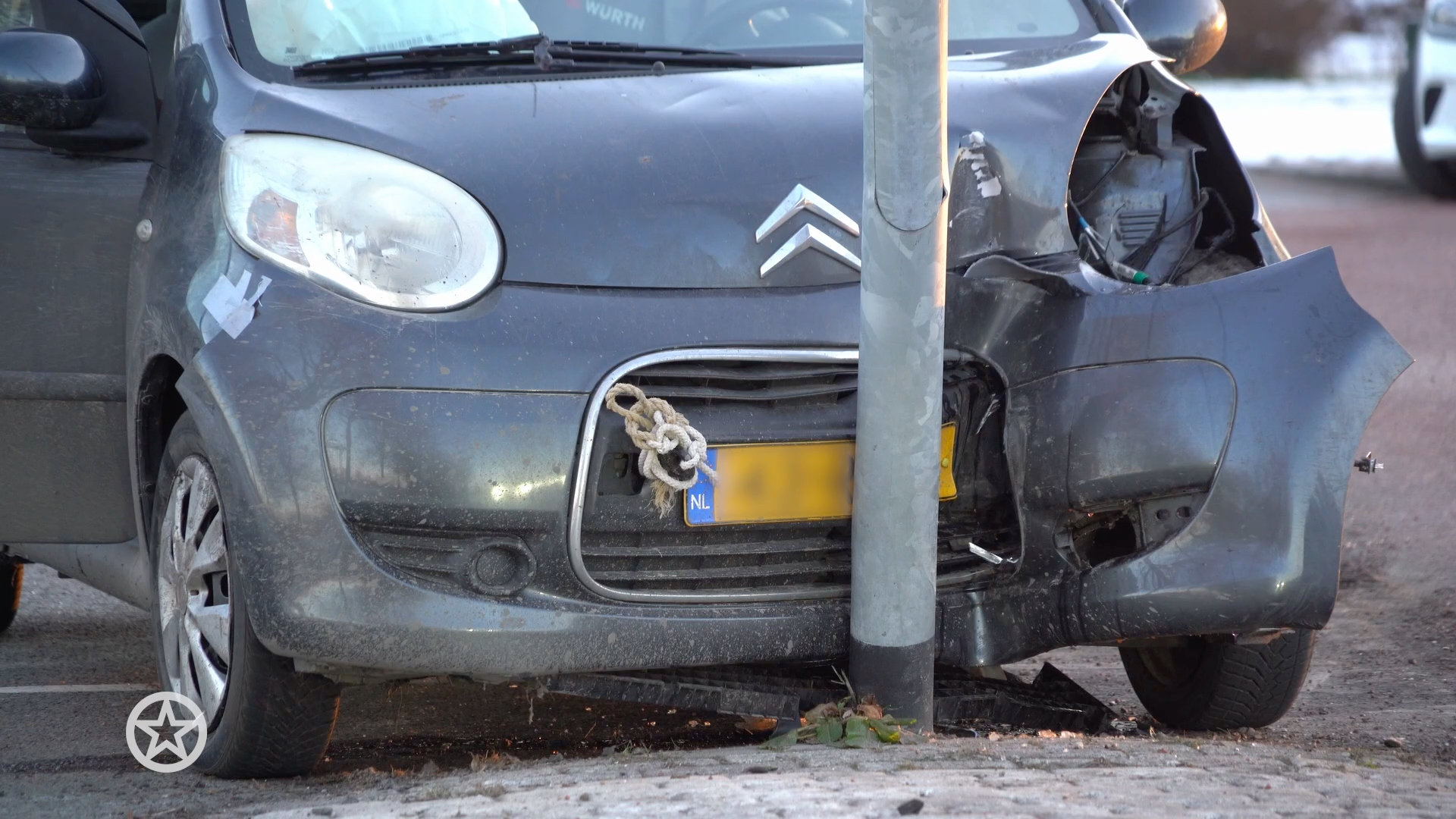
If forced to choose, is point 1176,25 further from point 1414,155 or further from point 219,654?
point 1414,155

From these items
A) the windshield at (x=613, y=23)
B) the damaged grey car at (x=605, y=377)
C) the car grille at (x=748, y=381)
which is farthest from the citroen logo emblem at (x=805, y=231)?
the windshield at (x=613, y=23)

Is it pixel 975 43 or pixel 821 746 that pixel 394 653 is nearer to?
pixel 821 746

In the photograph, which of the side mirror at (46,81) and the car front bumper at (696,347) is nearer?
the car front bumper at (696,347)

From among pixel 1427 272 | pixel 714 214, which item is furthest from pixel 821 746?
pixel 1427 272

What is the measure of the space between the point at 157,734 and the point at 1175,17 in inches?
113

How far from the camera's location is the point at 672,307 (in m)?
2.76

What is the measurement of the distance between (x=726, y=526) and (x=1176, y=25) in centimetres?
202

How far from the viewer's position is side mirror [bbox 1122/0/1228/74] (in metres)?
4.01

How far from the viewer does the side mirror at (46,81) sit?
3145mm

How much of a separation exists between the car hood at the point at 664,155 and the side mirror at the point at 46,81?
508 mm

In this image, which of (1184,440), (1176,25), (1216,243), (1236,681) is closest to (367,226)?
(1184,440)

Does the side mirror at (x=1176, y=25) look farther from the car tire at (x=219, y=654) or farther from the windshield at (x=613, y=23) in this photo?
the car tire at (x=219, y=654)

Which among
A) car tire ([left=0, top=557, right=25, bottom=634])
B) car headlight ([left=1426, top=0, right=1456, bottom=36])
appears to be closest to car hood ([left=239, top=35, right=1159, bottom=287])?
car tire ([left=0, top=557, right=25, bottom=634])

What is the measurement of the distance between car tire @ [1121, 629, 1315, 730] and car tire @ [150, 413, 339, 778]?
1.73 meters
